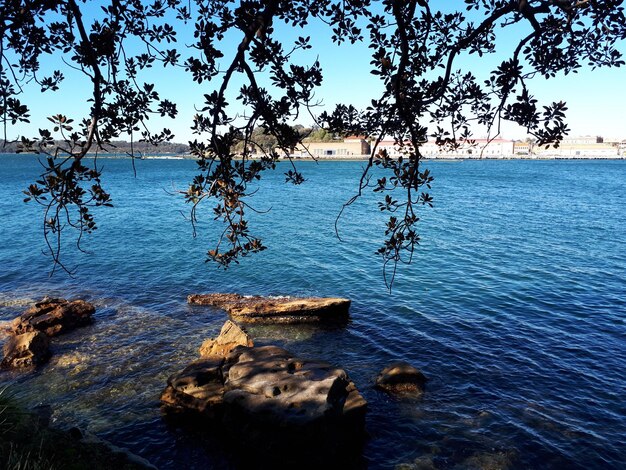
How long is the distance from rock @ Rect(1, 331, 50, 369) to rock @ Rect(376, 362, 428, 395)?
1255 cm

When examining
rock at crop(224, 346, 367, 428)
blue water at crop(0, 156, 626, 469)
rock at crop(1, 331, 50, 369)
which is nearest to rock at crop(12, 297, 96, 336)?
blue water at crop(0, 156, 626, 469)

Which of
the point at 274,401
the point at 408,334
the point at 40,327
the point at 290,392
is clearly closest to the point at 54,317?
the point at 40,327

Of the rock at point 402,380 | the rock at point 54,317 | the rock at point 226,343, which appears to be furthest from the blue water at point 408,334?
the rock at point 226,343

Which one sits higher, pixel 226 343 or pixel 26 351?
pixel 226 343

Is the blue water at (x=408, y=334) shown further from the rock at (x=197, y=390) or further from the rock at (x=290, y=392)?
the rock at (x=290, y=392)

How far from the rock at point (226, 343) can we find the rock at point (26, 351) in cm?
596

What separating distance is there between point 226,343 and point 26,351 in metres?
7.40

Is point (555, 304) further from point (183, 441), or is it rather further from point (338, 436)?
point (183, 441)

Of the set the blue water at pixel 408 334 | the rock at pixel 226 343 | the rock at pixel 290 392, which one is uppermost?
the rock at pixel 290 392

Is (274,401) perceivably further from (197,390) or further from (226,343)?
(226,343)

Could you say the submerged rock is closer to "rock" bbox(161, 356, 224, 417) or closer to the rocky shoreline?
the rocky shoreline

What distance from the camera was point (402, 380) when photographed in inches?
578

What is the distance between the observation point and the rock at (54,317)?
1859cm

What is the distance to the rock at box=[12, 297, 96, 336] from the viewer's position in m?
18.6
